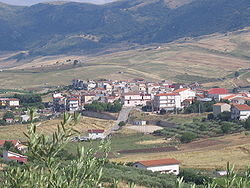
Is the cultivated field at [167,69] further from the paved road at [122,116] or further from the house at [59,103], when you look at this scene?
the paved road at [122,116]

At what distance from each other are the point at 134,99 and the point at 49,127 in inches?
801

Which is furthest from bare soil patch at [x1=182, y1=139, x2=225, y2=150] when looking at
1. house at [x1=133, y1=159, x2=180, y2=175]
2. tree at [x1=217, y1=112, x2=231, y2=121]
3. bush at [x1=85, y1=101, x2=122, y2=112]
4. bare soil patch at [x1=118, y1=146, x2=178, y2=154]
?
bush at [x1=85, y1=101, x2=122, y2=112]

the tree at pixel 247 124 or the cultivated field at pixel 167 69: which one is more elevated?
the cultivated field at pixel 167 69

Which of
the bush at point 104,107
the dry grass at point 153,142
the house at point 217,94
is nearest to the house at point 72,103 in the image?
the bush at point 104,107

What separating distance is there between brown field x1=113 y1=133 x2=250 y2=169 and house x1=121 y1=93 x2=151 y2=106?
2705 cm

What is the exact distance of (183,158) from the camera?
41.0 m

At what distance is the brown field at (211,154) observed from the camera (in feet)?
126

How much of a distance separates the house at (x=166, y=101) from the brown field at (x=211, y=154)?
876 inches

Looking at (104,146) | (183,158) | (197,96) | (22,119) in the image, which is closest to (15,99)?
(22,119)

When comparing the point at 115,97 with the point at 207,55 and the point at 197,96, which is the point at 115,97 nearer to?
the point at 197,96

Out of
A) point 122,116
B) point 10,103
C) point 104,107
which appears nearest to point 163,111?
point 122,116

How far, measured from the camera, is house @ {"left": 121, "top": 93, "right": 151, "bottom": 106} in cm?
7450

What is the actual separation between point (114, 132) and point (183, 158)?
56.9 feet

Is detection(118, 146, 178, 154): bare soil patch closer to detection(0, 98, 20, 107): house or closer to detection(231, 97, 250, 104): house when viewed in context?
detection(231, 97, 250, 104): house
